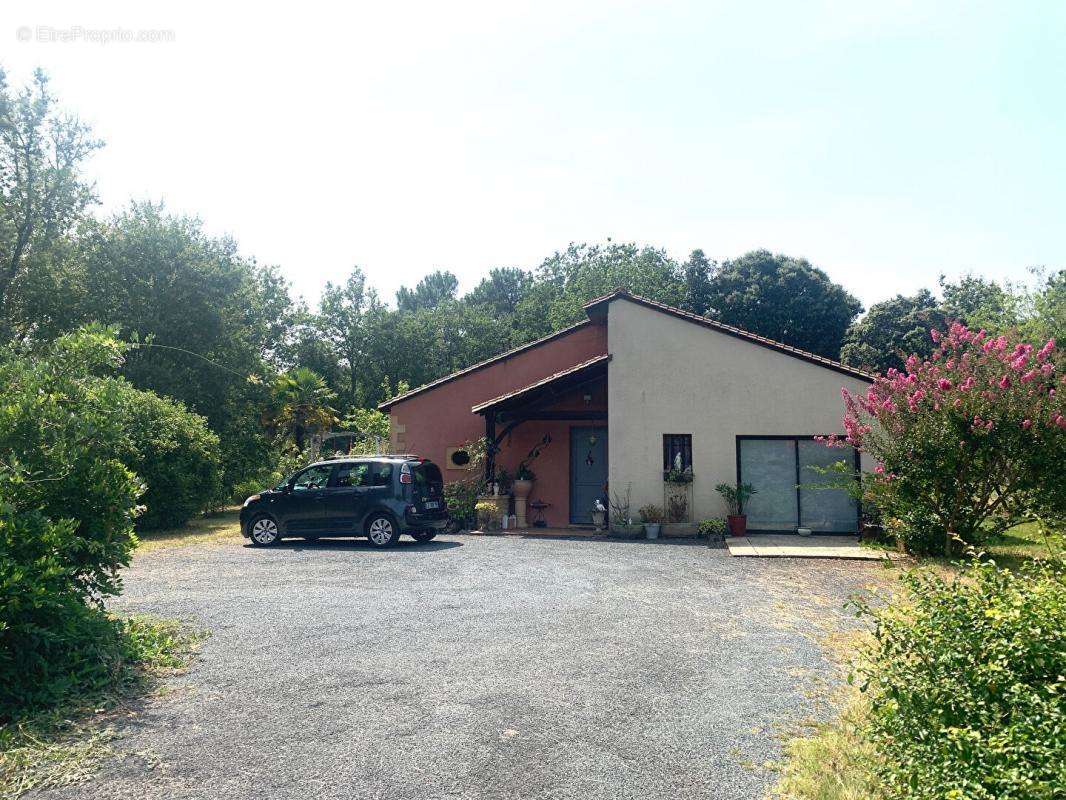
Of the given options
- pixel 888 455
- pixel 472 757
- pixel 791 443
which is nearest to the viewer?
pixel 472 757

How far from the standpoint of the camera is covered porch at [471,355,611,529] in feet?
59.8

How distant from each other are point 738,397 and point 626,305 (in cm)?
322

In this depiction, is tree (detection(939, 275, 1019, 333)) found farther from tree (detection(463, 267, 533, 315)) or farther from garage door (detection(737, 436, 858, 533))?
tree (detection(463, 267, 533, 315))

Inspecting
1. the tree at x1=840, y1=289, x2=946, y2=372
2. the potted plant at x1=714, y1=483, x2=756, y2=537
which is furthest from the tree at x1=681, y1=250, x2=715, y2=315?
the potted plant at x1=714, y1=483, x2=756, y2=537

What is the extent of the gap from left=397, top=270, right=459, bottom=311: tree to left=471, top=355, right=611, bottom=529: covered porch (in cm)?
5009

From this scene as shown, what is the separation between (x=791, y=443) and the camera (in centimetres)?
1631

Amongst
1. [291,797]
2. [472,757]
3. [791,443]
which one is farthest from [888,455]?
[291,797]

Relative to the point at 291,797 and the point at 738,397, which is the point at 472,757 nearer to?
the point at 291,797

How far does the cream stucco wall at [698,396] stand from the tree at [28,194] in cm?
1850

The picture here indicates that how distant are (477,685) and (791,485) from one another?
40.1 ft

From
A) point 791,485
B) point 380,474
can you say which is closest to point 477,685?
point 380,474

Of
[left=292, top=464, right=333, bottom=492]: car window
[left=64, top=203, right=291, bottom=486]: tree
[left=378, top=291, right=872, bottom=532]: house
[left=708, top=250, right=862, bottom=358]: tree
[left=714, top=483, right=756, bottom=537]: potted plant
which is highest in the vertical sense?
[left=708, top=250, right=862, bottom=358]: tree

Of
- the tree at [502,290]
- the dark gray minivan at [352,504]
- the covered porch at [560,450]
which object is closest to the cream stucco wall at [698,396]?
the covered porch at [560,450]

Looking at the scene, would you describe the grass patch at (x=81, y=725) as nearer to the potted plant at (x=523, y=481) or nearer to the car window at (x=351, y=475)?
the car window at (x=351, y=475)
